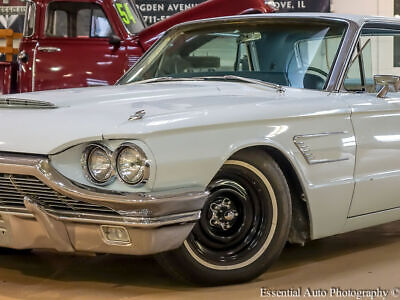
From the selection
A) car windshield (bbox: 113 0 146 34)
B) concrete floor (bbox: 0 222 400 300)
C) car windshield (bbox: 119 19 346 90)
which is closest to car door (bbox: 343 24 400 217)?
car windshield (bbox: 119 19 346 90)

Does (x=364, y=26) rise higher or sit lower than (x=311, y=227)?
higher

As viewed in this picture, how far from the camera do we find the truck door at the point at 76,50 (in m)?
8.30

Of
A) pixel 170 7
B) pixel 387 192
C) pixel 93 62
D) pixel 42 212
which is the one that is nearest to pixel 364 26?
pixel 387 192

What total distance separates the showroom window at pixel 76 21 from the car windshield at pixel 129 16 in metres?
0.19

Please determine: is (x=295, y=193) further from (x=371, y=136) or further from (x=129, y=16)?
(x=129, y=16)

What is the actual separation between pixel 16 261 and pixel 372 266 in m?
1.88

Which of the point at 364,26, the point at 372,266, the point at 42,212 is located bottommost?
the point at 372,266

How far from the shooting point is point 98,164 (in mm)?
3170

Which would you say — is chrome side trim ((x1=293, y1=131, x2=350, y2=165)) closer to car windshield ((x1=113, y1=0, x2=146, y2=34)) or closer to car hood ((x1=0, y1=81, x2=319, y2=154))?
car hood ((x1=0, y1=81, x2=319, y2=154))

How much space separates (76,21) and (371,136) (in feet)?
17.2

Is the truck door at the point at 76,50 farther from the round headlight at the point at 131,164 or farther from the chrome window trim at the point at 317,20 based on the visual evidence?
the round headlight at the point at 131,164

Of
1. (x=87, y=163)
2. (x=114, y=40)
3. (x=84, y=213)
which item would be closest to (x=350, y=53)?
(x=87, y=163)

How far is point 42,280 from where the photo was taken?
367 cm

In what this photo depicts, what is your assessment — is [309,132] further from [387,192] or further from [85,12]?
[85,12]
